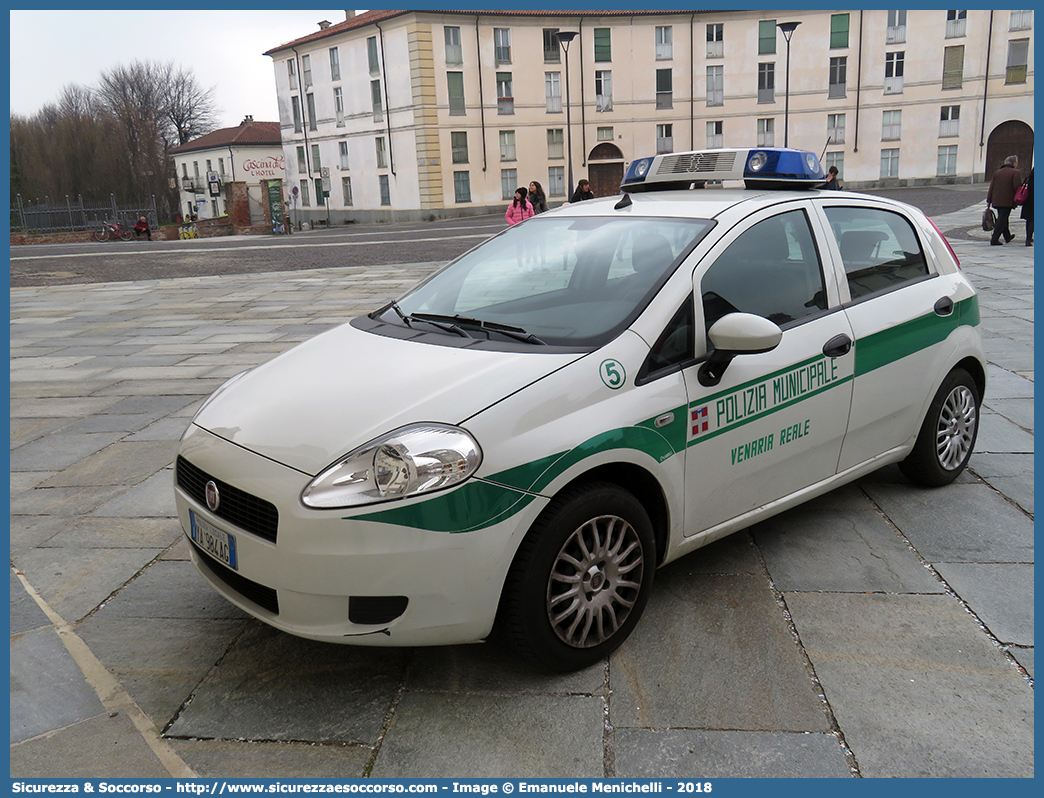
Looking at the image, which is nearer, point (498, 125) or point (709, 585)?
point (709, 585)

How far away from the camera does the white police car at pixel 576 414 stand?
2684mm

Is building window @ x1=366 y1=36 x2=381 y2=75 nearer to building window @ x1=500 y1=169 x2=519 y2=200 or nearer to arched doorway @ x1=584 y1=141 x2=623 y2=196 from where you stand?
building window @ x1=500 y1=169 x2=519 y2=200

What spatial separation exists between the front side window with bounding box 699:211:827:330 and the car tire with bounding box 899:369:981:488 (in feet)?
3.63

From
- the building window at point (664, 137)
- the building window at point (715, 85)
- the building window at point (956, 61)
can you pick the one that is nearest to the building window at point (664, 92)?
the building window at point (664, 137)

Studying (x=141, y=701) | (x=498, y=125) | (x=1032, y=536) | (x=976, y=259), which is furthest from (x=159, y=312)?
(x=498, y=125)

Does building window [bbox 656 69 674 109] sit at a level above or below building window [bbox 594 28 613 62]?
below

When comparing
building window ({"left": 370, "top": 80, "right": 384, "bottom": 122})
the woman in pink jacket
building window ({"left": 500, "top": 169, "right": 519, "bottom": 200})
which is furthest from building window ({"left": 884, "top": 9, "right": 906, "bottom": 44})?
the woman in pink jacket

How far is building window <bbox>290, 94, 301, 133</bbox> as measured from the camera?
56616 millimetres

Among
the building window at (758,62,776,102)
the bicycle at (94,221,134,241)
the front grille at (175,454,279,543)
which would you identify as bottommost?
the bicycle at (94,221,134,241)

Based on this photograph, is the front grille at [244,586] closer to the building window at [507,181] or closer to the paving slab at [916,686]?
the paving slab at [916,686]

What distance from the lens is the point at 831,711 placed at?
9.15 feet

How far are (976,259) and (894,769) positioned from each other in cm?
1519

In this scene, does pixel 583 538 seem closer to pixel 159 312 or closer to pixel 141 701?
pixel 141 701

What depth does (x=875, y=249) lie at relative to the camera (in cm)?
419
